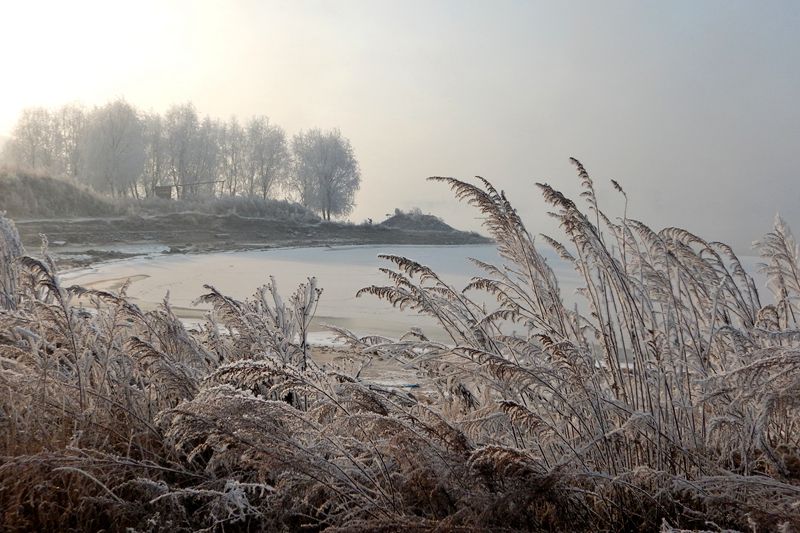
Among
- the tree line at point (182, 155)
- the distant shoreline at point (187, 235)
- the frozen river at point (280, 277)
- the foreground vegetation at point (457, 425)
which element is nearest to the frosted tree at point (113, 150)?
the tree line at point (182, 155)

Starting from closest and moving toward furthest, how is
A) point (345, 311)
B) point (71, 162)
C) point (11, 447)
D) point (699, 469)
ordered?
point (699, 469)
point (11, 447)
point (345, 311)
point (71, 162)

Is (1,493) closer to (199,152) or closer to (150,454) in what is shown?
(150,454)

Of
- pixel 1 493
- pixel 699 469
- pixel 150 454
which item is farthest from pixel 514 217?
pixel 1 493

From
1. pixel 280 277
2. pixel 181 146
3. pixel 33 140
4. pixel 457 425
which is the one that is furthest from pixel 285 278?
pixel 33 140

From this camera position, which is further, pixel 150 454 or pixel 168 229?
pixel 168 229

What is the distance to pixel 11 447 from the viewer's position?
234 centimetres

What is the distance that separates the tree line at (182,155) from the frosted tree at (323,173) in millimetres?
82

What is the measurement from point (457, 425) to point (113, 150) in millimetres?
48333

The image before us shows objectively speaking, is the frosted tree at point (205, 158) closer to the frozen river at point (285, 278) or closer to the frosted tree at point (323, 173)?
the frosted tree at point (323, 173)

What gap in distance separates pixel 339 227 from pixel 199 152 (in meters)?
16.9

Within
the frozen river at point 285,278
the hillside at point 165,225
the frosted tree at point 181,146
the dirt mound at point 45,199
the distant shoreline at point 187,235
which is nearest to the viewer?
the frozen river at point 285,278

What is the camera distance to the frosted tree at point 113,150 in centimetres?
4475

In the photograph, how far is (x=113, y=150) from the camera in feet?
147

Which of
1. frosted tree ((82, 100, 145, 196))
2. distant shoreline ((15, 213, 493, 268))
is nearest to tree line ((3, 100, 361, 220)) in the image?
frosted tree ((82, 100, 145, 196))
